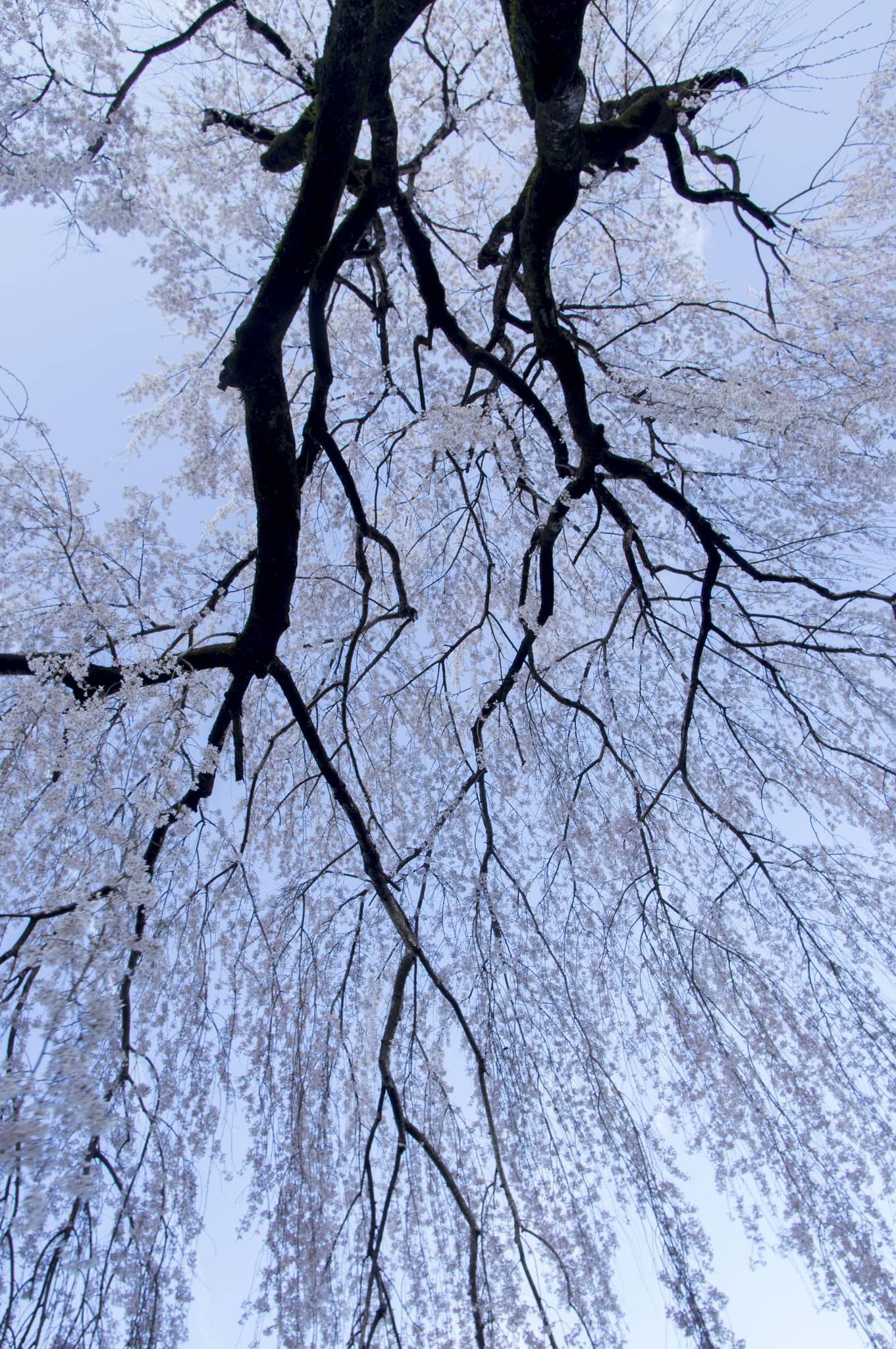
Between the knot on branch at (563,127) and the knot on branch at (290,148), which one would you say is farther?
the knot on branch at (290,148)

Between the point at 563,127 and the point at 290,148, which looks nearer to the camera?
the point at 563,127

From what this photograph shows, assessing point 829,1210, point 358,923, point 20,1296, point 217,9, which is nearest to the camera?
point 20,1296

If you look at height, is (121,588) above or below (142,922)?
above

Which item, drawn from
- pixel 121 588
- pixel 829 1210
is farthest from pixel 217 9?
pixel 829 1210

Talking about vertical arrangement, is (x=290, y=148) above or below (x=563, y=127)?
above

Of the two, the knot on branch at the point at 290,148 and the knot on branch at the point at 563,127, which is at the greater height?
the knot on branch at the point at 290,148

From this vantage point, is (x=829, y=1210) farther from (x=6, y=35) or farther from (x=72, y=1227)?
(x=6, y=35)

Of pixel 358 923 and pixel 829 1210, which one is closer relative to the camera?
pixel 829 1210

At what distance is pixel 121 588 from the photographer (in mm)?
3623

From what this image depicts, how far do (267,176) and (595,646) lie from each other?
4.41 meters

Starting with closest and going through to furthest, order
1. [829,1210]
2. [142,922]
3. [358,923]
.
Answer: [829,1210]
[142,922]
[358,923]

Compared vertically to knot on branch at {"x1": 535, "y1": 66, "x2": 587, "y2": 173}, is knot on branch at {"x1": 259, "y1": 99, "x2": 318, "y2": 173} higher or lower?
higher

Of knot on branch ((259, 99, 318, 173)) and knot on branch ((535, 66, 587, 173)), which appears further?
knot on branch ((259, 99, 318, 173))

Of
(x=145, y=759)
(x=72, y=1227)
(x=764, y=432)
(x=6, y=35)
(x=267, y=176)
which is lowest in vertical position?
(x=72, y=1227)
